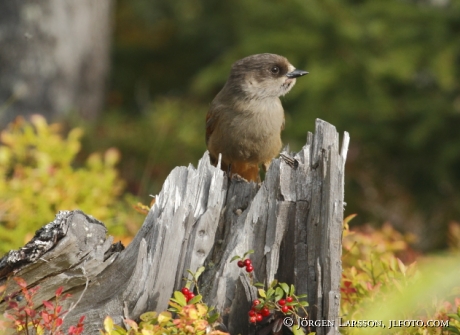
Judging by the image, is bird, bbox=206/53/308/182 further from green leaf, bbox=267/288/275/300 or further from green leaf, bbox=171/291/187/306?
green leaf, bbox=171/291/187/306

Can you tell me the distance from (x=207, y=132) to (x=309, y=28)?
3.21 metres

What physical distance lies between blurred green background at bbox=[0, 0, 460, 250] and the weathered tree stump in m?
3.63

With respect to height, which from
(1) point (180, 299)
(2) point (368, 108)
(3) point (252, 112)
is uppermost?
(2) point (368, 108)

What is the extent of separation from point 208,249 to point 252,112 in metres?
1.95

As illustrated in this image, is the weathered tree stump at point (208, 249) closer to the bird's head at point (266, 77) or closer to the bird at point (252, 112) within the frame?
the bird at point (252, 112)

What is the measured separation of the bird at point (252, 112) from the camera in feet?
17.0

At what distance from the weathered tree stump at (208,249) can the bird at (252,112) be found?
65.0 inches

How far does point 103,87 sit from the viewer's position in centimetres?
944

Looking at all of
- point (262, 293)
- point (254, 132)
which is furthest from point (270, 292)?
point (254, 132)

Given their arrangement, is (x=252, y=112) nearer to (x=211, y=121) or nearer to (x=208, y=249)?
(x=211, y=121)

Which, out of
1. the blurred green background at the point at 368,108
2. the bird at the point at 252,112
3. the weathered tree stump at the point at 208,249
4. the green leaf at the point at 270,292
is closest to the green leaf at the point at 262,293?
the green leaf at the point at 270,292

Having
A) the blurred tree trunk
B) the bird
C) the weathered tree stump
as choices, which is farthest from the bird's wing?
the blurred tree trunk

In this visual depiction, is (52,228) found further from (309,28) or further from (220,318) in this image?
(309,28)

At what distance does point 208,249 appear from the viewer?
3453mm
